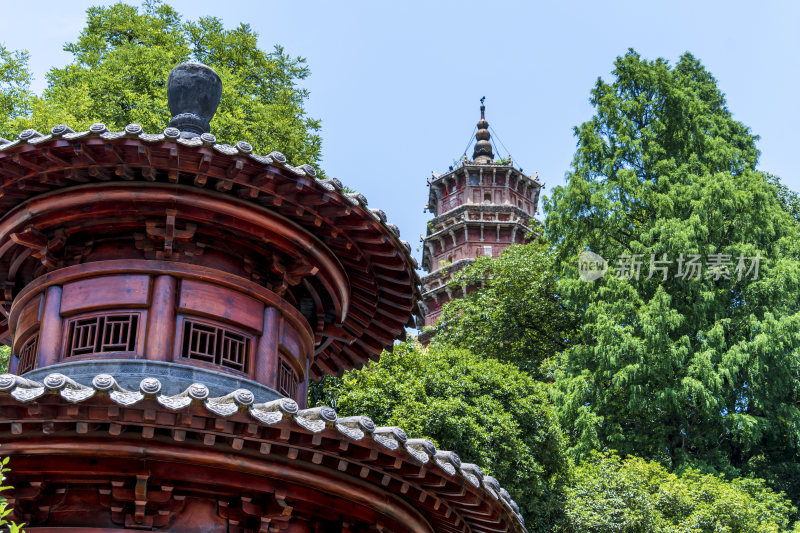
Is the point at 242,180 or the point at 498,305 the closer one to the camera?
the point at 242,180

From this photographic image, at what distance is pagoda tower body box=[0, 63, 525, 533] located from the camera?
6.99 meters

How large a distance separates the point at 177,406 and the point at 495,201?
44.3 metres

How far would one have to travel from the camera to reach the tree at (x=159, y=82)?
2497 centimetres

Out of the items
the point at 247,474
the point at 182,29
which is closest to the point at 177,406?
the point at 247,474

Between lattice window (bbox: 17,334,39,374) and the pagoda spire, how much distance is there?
4483 cm

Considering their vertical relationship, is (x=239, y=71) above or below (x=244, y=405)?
above

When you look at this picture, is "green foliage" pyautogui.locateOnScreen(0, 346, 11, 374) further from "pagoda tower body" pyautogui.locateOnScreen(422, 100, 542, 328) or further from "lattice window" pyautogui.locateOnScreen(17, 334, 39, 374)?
"pagoda tower body" pyautogui.locateOnScreen(422, 100, 542, 328)

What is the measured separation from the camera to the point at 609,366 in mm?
27562

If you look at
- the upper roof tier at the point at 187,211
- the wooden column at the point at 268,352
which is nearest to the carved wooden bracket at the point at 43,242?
the upper roof tier at the point at 187,211

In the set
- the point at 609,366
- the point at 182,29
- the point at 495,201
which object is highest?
the point at 495,201

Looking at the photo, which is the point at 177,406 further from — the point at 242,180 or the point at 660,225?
the point at 660,225

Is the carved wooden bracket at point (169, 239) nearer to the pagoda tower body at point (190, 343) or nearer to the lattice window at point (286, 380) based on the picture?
the pagoda tower body at point (190, 343)

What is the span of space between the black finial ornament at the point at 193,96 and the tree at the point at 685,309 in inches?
736

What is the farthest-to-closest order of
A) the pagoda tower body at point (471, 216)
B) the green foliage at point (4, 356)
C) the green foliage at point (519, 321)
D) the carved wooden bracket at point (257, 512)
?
the pagoda tower body at point (471, 216), the green foliage at point (519, 321), the green foliage at point (4, 356), the carved wooden bracket at point (257, 512)
